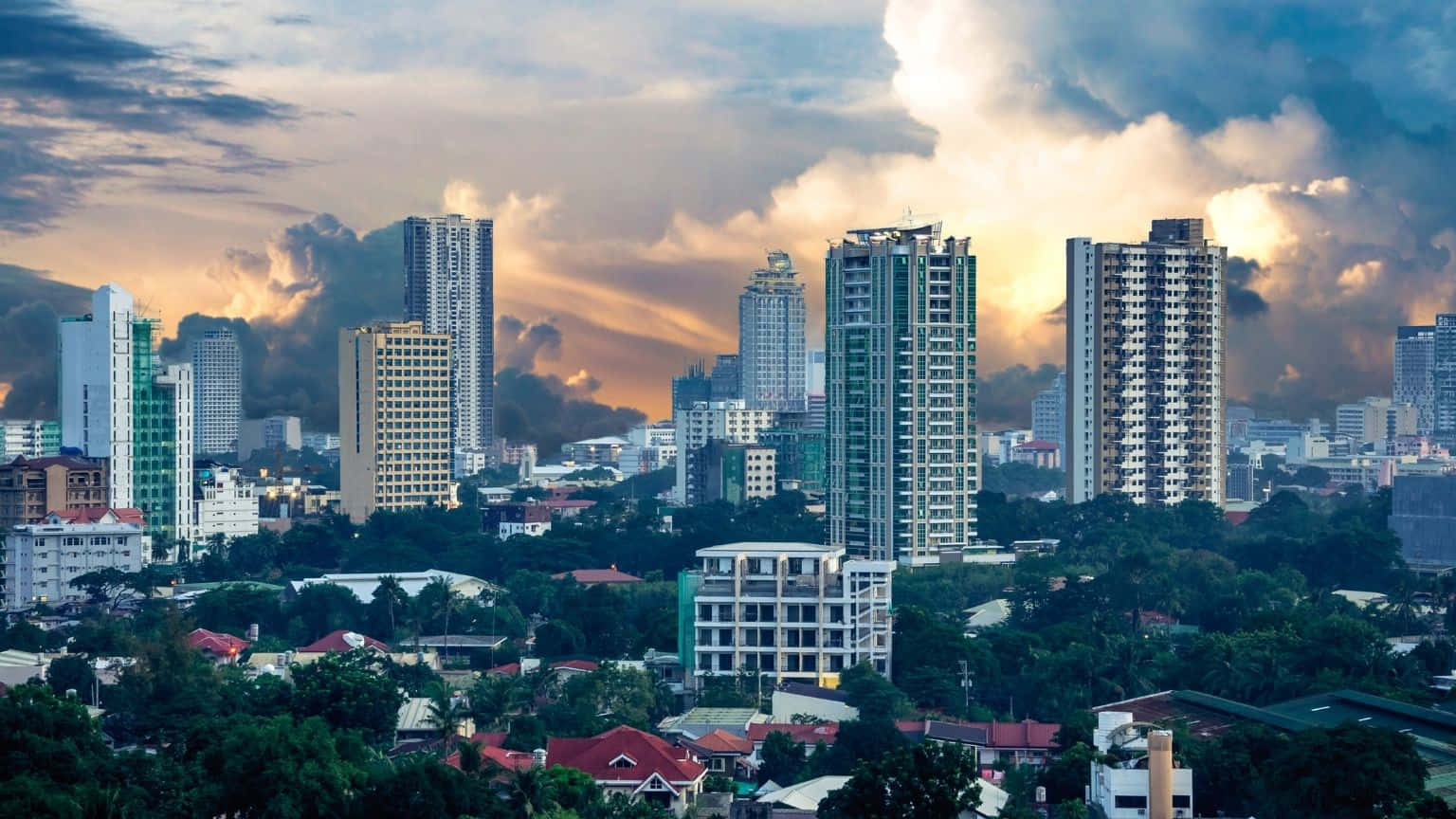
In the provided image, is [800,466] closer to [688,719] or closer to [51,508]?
[51,508]

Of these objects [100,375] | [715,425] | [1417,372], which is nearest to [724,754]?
[100,375]

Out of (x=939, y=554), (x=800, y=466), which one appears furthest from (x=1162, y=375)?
(x=800, y=466)

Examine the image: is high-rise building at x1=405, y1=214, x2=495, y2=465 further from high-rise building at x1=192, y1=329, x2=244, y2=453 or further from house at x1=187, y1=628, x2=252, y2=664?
house at x1=187, y1=628, x2=252, y2=664

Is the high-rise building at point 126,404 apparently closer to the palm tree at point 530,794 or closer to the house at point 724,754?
the house at point 724,754

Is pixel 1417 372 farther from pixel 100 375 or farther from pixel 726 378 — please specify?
pixel 100 375

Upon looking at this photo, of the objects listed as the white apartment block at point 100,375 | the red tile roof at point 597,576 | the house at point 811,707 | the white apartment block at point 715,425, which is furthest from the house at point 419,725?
the white apartment block at point 715,425

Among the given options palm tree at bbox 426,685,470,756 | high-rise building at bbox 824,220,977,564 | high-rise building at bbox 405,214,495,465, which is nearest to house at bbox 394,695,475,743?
palm tree at bbox 426,685,470,756
